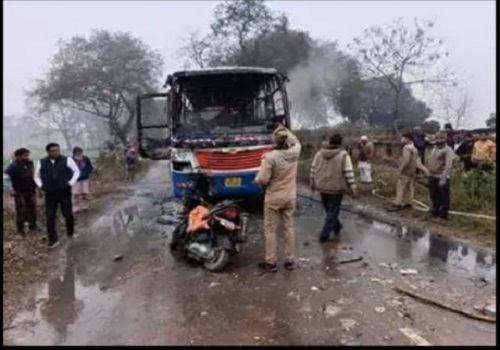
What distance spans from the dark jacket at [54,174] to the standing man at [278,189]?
3.39 m

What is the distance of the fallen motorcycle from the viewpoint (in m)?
6.51

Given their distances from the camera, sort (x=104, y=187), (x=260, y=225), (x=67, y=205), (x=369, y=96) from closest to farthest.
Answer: (x=67, y=205) < (x=260, y=225) < (x=104, y=187) < (x=369, y=96)

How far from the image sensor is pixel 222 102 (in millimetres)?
10484

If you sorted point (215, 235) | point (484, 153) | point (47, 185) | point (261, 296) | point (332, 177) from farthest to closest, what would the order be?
point (484, 153) → point (47, 185) → point (332, 177) → point (215, 235) → point (261, 296)

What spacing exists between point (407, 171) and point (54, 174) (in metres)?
6.31

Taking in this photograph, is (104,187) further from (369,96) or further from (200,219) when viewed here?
(369,96)

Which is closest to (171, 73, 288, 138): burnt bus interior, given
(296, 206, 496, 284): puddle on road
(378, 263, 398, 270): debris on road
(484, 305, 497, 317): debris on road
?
(296, 206, 496, 284): puddle on road

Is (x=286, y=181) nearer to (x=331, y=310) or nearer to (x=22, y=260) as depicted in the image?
(x=331, y=310)

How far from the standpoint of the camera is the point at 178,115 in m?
10.2

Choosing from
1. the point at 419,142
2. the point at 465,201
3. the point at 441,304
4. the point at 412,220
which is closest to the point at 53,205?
the point at 441,304

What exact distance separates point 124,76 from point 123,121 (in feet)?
23.0

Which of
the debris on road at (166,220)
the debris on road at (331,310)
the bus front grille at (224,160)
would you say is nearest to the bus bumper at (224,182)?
the bus front grille at (224,160)

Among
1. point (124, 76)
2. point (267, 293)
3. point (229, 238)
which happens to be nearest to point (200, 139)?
point (229, 238)

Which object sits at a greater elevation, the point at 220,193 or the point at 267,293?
the point at 220,193
